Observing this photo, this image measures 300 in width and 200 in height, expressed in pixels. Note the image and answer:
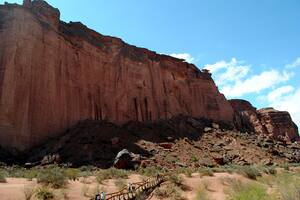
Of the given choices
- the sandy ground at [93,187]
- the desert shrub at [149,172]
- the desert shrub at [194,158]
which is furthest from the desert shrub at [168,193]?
the desert shrub at [194,158]

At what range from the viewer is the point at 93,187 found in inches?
714

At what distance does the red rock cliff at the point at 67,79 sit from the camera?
2944 centimetres

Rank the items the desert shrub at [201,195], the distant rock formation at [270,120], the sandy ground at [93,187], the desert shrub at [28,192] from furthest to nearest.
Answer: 1. the distant rock formation at [270,120]
2. the desert shrub at [201,195]
3. the sandy ground at [93,187]
4. the desert shrub at [28,192]

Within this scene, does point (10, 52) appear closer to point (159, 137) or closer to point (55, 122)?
point (55, 122)

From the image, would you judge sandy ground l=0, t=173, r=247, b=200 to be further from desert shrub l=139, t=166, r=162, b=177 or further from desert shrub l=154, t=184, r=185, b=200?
desert shrub l=139, t=166, r=162, b=177

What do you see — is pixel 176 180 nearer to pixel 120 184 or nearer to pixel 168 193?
pixel 168 193

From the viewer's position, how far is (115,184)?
19.9 meters

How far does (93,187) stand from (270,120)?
6540 cm

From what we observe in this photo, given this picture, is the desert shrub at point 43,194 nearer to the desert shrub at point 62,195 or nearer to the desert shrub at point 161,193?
the desert shrub at point 62,195

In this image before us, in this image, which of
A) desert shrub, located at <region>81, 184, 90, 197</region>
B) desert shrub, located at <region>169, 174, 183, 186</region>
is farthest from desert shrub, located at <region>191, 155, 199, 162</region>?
desert shrub, located at <region>81, 184, 90, 197</region>

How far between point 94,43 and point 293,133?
2143 inches

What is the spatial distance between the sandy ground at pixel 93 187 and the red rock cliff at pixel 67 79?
1081 centimetres

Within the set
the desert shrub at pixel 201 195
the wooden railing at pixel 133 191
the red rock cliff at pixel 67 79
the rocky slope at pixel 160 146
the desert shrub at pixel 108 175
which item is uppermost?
the red rock cliff at pixel 67 79

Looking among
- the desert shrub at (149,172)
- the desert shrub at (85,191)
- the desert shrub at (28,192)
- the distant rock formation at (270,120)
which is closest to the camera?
the desert shrub at (28,192)
